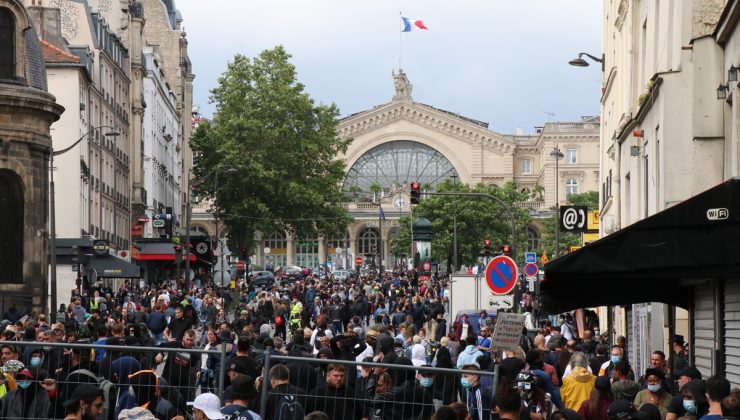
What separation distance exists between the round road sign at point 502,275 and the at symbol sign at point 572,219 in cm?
1928

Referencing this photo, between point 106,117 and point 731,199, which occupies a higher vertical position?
point 106,117

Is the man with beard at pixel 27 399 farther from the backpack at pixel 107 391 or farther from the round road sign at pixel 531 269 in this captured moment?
the round road sign at pixel 531 269

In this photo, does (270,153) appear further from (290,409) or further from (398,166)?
(290,409)

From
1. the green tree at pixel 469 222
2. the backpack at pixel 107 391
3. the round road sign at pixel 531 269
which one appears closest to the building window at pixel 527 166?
the green tree at pixel 469 222

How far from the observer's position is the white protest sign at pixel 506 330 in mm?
17141

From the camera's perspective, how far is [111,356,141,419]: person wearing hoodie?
42.3 ft

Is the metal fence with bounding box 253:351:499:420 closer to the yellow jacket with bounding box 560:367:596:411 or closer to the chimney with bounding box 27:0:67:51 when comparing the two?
the yellow jacket with bounding box 560:367:596:411

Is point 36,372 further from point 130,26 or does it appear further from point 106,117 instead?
point 130,26

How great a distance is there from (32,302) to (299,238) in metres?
51.8

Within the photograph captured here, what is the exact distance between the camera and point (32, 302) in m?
42.7

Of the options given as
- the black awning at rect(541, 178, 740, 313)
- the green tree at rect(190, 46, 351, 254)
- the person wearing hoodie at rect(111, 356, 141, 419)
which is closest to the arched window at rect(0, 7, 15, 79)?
the person wearing hoodie at rect(111, 356, 141, 419)

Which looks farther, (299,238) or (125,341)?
(299,238)

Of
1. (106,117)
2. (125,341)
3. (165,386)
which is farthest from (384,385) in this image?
(106,117)

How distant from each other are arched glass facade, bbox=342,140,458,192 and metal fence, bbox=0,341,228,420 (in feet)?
468
